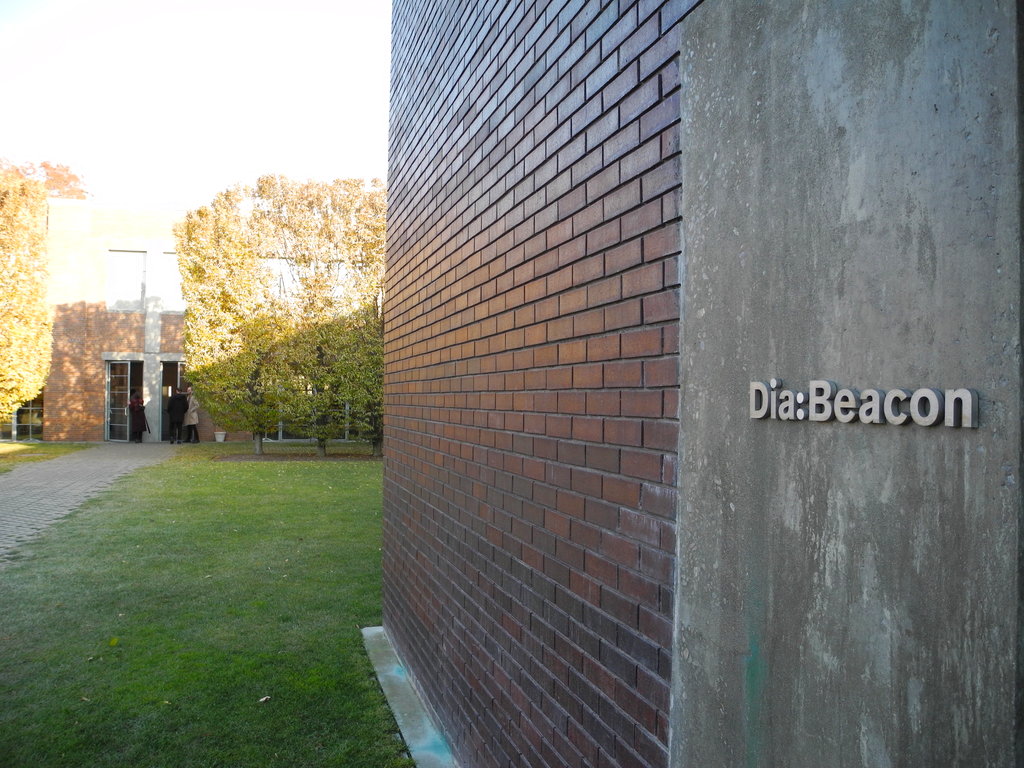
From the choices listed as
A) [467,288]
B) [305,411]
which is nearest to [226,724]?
[467,288]

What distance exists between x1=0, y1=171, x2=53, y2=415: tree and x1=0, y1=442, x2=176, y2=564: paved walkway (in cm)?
214

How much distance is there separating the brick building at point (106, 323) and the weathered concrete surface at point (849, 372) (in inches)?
1041

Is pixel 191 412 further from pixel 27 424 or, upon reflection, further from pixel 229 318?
pixel 229 318

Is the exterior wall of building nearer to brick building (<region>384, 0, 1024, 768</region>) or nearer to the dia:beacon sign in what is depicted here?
brick building (<region>384, 0, 1024, 768</region>)

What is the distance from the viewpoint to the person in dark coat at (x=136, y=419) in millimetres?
24734

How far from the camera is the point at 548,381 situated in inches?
108

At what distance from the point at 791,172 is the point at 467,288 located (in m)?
2.38

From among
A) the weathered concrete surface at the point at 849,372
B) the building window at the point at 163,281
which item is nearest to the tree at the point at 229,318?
the building window at the point at 163,281

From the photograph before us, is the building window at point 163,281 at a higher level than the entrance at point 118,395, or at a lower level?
higher

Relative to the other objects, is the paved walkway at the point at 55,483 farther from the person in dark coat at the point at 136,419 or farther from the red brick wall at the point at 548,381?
the red brick wall at the point at 548,381

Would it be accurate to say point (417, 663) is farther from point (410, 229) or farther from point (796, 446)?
point (796, 446)

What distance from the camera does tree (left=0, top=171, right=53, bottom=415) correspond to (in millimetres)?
18109

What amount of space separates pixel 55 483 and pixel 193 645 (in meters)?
11.0

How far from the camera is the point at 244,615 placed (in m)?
6.05
